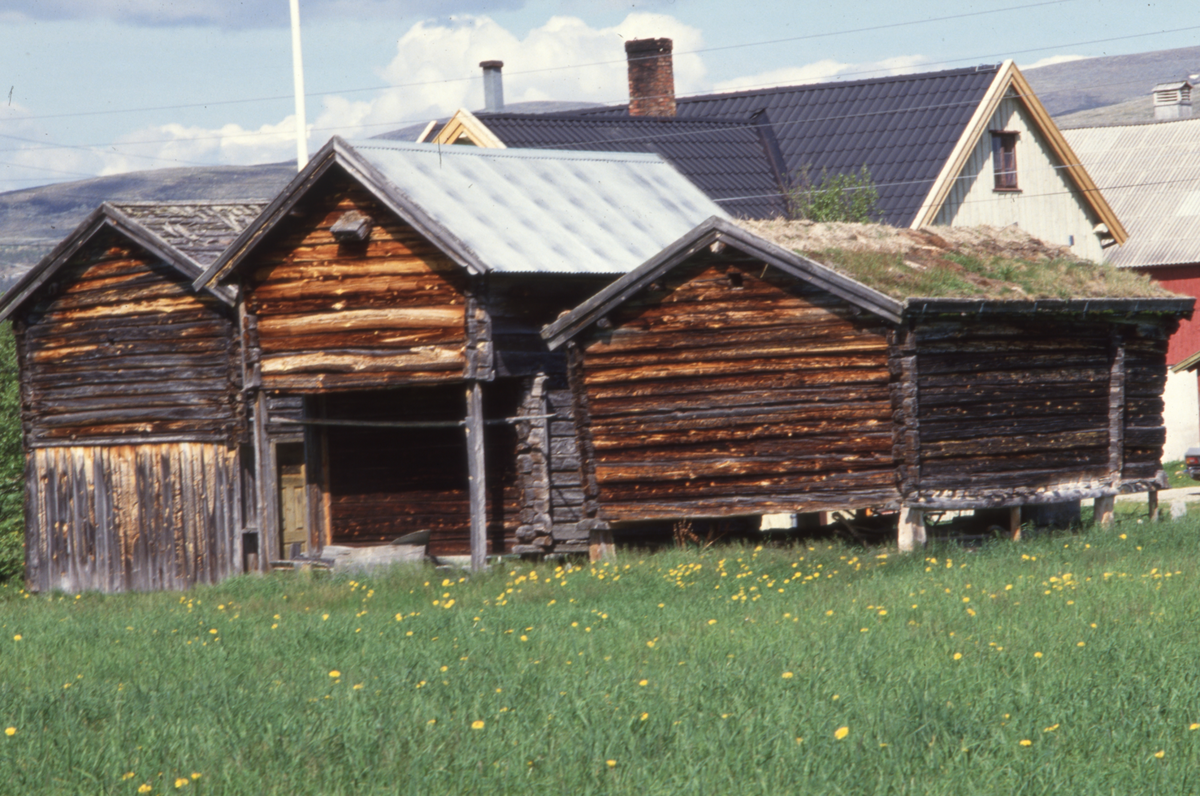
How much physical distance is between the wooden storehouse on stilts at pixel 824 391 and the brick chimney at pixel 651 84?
18.2 m

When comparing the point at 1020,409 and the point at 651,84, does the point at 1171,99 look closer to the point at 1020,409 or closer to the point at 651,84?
the point at 651,84

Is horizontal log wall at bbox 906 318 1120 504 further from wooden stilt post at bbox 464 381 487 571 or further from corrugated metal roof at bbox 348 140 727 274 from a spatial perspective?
wooden stilt post at bbox 464 381 487 571

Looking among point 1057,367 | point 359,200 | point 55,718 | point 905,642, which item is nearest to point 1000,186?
point 1057,367

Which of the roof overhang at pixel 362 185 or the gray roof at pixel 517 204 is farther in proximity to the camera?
the gray roof at pixel 517 204

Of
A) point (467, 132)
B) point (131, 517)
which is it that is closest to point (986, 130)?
point (467, 132)

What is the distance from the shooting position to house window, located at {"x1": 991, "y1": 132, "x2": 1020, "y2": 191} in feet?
99.7

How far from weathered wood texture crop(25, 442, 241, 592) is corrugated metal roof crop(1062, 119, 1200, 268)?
31.1 meters

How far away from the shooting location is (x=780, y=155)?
30.8 metres

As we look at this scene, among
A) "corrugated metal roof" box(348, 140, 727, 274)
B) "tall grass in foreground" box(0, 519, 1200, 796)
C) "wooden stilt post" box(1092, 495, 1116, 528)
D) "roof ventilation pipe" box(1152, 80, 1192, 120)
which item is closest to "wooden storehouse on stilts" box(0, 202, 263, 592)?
"corrugated metal roof" box(348, 140, 727, 274)

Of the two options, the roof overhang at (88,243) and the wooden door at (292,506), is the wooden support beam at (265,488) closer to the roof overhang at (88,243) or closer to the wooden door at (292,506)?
the roof overhang at (88,243)

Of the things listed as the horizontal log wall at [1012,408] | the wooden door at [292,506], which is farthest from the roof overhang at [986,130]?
the wooden door at [292,506]

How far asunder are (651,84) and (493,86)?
555 cm

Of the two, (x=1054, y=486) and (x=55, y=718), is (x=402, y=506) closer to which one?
(x=1054, y=486)

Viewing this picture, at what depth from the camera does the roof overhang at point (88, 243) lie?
20.2 meters
